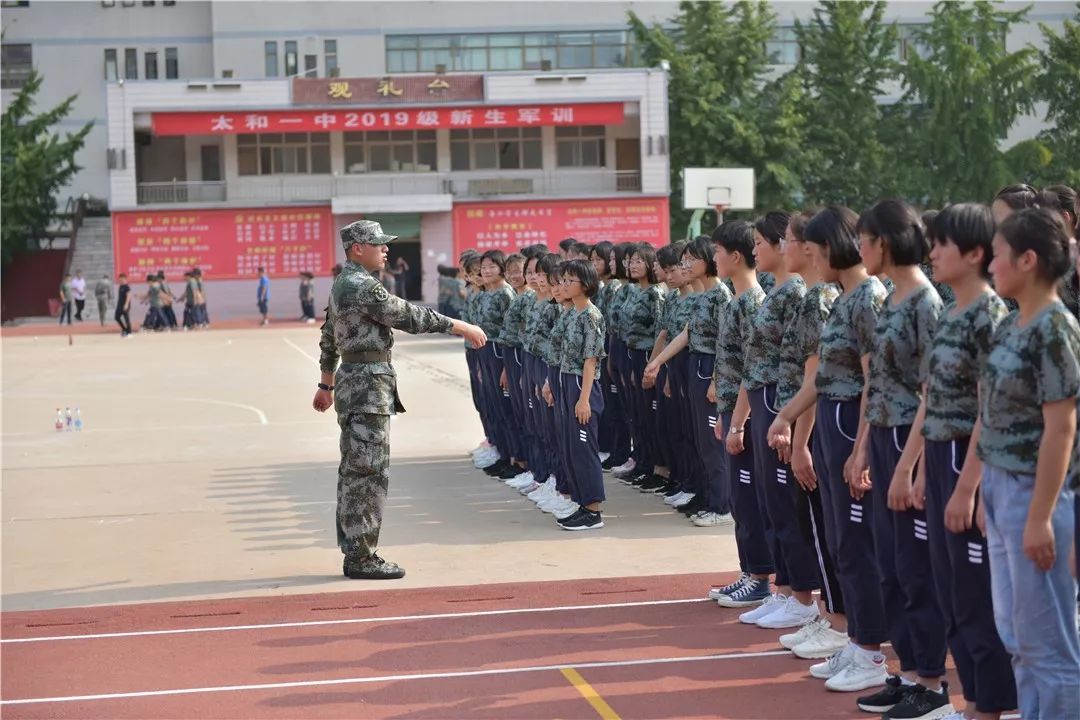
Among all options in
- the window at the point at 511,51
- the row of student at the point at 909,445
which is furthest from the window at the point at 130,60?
the row of student at the point at 909,445

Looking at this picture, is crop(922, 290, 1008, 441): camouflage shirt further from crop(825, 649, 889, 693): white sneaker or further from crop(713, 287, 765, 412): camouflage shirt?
crop(713, 287, 765, 412): camouflage shirt

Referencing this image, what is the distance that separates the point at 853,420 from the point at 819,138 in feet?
135

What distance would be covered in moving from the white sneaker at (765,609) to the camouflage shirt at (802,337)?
0.94m

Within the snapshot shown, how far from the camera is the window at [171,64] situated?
172ft

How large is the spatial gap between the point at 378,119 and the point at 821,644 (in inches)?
1565

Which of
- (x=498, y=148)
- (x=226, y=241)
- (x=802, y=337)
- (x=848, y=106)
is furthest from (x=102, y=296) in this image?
(x=802, y=337)

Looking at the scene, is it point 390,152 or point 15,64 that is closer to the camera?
point 390,152

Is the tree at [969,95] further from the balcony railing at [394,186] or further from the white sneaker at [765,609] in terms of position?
the white sneaker at [765,609]

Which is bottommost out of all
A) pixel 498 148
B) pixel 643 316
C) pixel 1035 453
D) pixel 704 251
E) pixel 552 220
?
pixel 1035 453

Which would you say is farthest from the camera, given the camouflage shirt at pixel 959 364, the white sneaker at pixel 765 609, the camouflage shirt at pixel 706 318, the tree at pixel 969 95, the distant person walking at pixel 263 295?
the distant person walking at pixel 263 295

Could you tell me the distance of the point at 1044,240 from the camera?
436 cm

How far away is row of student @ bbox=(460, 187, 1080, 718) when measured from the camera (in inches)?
173

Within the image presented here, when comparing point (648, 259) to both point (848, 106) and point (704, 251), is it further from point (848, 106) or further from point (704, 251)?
point (848, 106)

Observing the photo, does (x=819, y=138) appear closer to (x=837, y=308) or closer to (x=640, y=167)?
(x=640, y=167)
